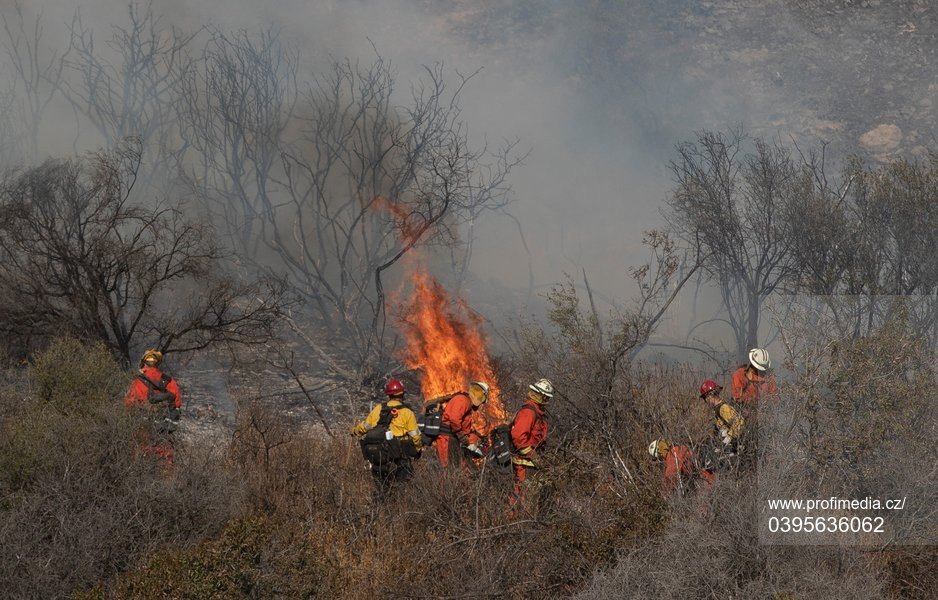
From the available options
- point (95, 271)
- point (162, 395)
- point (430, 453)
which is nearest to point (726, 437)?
point (430, 453)

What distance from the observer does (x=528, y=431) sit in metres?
9.20

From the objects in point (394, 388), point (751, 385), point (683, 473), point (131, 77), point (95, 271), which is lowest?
point (683, 473)

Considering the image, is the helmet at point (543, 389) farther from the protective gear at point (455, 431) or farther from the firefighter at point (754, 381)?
the firefighter at point (754, 381)

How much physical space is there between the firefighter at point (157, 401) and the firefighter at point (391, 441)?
176cm

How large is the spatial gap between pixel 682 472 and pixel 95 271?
8.48 m

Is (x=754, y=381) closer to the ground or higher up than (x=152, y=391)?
higher up

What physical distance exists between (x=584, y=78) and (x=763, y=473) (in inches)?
962

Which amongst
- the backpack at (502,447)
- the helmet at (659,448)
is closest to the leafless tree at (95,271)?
the backpack at (502,447)

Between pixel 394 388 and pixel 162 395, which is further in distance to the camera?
pixel 162 395

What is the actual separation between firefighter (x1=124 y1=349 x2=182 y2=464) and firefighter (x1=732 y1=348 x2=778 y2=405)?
4892 millimetres

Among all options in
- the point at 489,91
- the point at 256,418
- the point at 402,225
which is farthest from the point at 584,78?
the point at 256,418

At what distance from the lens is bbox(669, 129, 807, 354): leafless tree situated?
18625 mm

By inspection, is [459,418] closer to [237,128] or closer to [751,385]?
[751,385]

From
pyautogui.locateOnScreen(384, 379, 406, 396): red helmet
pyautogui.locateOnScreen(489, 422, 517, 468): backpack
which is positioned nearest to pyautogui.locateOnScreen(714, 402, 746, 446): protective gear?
pyautogui.locateOnScreen(489, 422, 517, 468): backpack
